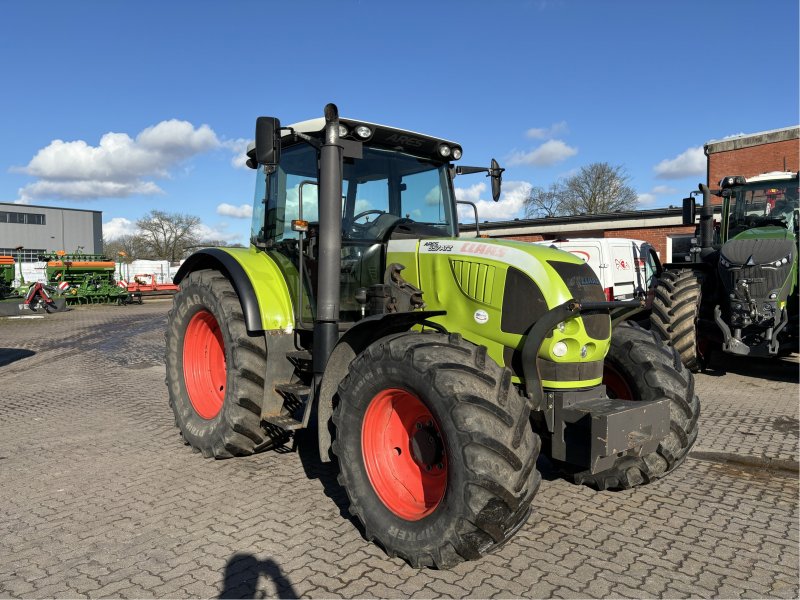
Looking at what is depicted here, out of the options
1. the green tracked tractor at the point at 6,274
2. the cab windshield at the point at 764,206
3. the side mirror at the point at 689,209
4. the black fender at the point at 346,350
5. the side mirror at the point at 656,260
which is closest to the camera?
the black fender at the point at 346,350

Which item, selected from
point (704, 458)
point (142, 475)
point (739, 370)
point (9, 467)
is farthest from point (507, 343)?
point (739, 370)

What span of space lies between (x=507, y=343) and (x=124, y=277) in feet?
89.0

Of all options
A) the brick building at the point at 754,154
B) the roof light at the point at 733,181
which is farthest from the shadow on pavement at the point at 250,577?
the brick building at the point at 754,154

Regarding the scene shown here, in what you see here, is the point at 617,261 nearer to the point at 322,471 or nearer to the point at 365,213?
the point at 365,213

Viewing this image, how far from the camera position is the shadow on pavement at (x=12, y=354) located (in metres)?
10.4

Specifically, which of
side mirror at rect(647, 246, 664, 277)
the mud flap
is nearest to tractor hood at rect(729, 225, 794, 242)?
side mirror at rect(647, 246, 664, 277)

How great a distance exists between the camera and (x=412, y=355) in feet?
10.1

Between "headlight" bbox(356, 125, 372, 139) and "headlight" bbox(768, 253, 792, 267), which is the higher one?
"headlight" bbox(356, 125, 372, 139)

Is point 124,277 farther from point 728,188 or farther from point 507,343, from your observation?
point 507,343

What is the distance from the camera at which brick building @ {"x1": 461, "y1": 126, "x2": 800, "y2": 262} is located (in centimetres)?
1969

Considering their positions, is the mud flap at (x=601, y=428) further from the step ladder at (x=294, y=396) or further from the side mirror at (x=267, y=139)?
the side mirror at (x=267, y=139)

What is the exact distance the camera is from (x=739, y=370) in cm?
927

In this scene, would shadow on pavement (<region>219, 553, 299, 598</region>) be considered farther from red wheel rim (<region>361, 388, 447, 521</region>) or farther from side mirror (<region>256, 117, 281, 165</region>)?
side mirror (<region>256, 117, 281, 165</region>)

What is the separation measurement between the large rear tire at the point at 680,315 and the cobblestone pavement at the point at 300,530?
220 cm
